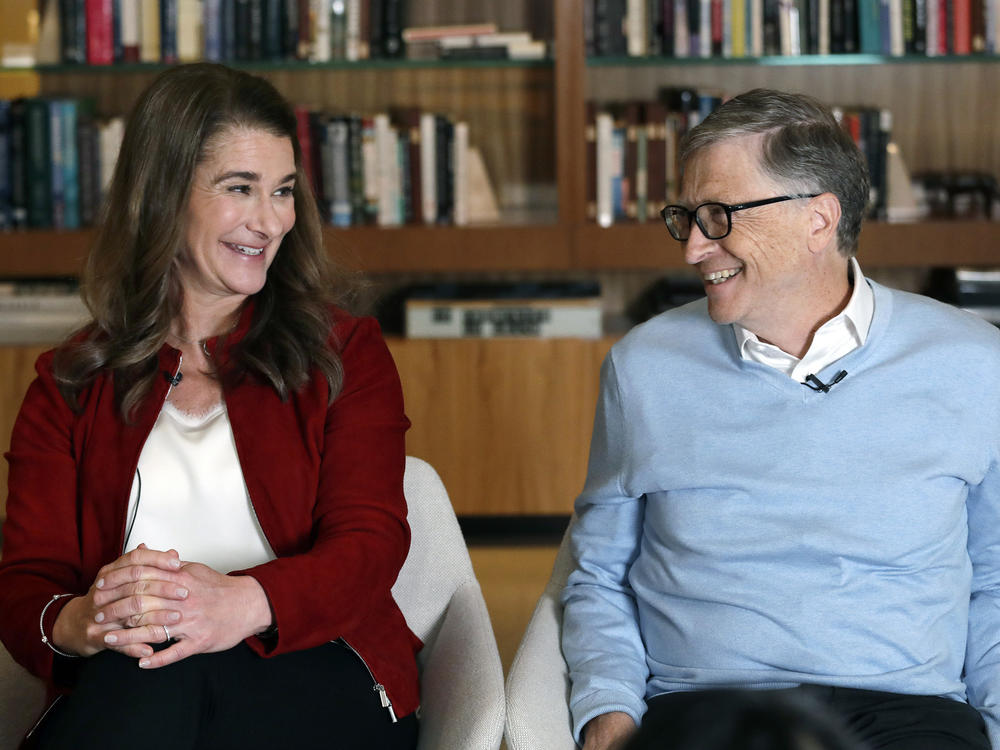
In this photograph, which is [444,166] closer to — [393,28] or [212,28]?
[393,28]

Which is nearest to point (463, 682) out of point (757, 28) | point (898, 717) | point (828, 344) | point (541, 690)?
point (541, 690)

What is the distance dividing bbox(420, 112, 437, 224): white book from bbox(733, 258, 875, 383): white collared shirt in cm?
183

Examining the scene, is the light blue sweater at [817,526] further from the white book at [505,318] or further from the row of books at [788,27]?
the row of books at [788,27]

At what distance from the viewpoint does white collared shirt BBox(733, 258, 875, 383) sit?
1.46 metres

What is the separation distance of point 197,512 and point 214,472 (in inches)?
2.2

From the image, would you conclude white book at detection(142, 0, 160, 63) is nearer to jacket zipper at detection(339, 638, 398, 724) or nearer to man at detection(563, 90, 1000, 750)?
man at detection(563, 90, 1000, 750)

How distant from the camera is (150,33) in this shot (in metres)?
3.14

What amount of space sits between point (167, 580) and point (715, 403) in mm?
705

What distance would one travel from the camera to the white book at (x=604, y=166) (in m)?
3.15

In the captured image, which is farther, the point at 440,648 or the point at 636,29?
the point at 636,29

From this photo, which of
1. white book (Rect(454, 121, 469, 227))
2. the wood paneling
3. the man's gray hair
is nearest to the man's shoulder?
the man's gray hair

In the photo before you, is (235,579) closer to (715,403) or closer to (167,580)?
(167,580)

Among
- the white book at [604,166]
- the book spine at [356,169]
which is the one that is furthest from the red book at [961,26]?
the book spine at [356,169]

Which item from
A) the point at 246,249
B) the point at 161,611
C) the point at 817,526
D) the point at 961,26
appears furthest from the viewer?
the point at 961,26
